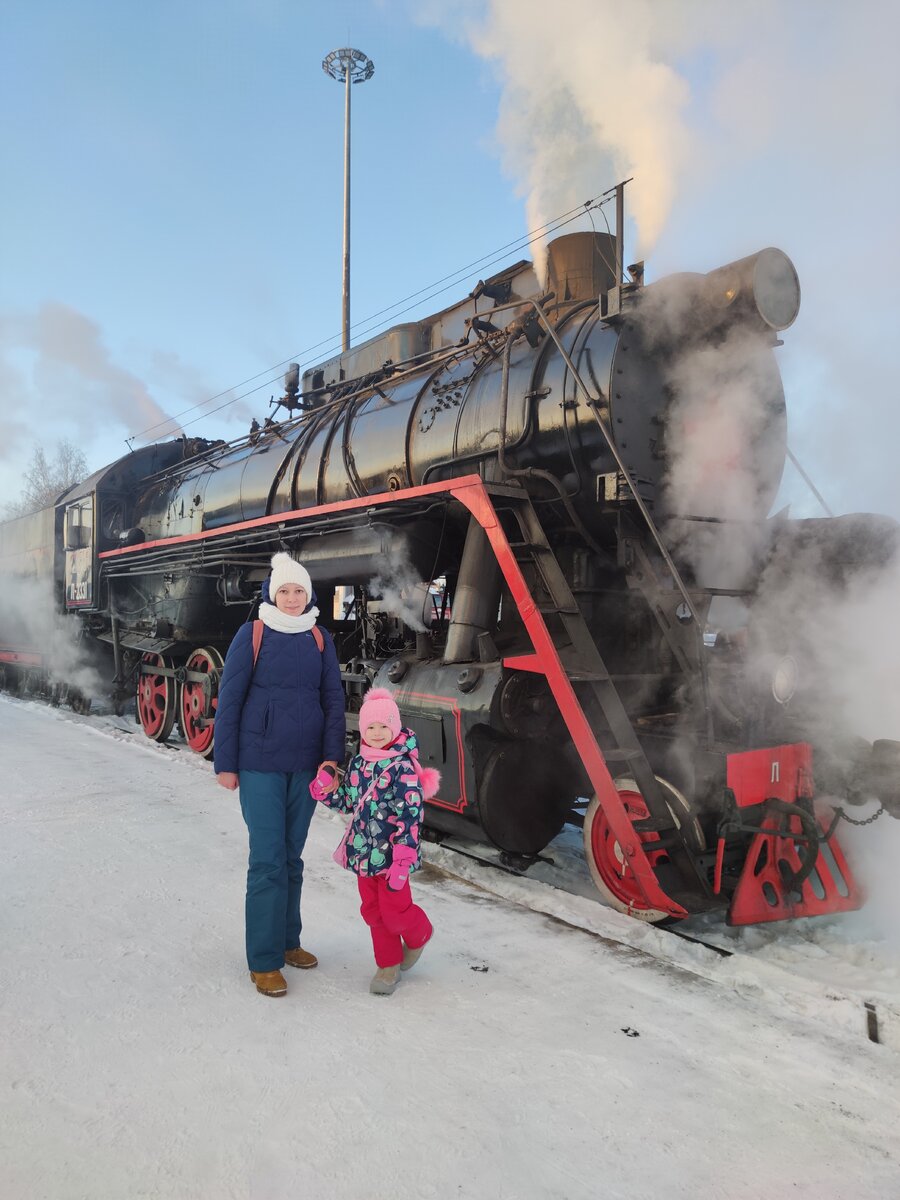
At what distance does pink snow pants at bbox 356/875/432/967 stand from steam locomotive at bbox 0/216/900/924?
0.99 meters

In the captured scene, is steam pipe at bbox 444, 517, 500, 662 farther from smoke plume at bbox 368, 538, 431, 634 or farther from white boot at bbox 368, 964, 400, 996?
white boot at bbox 368, 964, 400, 996

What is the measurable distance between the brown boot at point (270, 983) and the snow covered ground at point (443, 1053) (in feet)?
0.14

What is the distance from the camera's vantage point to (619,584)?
4523mm

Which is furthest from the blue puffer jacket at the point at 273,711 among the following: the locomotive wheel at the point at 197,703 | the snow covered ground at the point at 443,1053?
the locomotive wheel at the point at 197,703

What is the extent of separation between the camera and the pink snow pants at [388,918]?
9.04 ft

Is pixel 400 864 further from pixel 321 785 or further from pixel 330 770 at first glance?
pixel 330 770

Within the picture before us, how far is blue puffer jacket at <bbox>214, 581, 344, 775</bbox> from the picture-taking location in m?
2.80

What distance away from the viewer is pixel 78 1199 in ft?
5.69

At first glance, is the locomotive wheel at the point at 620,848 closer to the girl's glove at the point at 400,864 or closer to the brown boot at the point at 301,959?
the girl's glove at the point at 400,864

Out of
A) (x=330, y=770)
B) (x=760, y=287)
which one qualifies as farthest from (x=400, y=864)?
(x=760, y=287)

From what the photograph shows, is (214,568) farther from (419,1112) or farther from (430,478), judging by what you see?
(419,1112)

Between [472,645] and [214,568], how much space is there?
153 inches

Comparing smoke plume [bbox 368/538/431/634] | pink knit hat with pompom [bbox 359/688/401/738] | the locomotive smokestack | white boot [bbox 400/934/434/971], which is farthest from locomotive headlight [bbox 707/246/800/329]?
white boot [bbox 400/934/434/971]

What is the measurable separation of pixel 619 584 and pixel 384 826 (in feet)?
7.70
